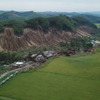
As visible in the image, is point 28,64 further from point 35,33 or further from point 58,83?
point 35,33

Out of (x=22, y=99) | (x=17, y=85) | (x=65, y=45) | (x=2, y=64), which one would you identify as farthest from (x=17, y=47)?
(x=22, y=99)

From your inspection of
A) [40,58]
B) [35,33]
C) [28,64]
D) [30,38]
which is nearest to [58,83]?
[28,64]

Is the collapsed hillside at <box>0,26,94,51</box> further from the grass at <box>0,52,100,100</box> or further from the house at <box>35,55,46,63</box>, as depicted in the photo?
the grass at <box>0,52,100,100</box>

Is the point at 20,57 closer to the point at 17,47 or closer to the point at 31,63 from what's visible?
the point at 31,63

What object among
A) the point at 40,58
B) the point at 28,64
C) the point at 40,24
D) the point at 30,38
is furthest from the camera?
the point at 40,24

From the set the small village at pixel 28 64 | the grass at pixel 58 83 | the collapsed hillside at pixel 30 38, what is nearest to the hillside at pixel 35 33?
the collapsed hillside at pixel 30 38

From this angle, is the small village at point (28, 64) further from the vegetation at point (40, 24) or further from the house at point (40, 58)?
the vegetation at point (40, 24)
